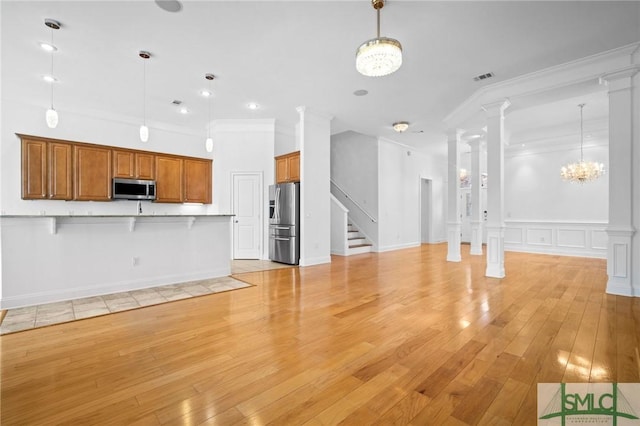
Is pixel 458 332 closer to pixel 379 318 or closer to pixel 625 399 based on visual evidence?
pixel 379 318

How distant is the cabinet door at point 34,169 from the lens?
212 inches

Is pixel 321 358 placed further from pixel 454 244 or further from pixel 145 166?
pixel 145 166

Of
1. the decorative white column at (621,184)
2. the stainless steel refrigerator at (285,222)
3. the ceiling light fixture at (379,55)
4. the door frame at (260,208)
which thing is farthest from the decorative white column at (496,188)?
the door frame at (260,208)

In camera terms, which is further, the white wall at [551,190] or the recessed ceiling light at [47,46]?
the white wall at [551,190]

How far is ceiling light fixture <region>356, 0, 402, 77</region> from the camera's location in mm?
2752

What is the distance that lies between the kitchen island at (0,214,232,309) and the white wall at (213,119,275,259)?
214 cm

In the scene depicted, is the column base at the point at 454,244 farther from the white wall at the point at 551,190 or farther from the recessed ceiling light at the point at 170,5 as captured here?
the recessed ceiling light at the point at 170,5

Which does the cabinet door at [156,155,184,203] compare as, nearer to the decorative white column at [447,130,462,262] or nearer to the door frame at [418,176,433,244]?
the decorative white column at [447,130,462,262]

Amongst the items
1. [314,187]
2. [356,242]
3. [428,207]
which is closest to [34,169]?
[314,187]

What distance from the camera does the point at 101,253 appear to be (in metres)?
3.97

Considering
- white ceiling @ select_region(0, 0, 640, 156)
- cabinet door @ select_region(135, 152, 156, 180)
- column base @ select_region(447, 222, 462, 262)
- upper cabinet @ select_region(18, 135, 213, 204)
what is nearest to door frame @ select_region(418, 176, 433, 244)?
column base @ select_region(447, 222, 462, 262)

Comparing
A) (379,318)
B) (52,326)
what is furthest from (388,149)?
(52,326)
